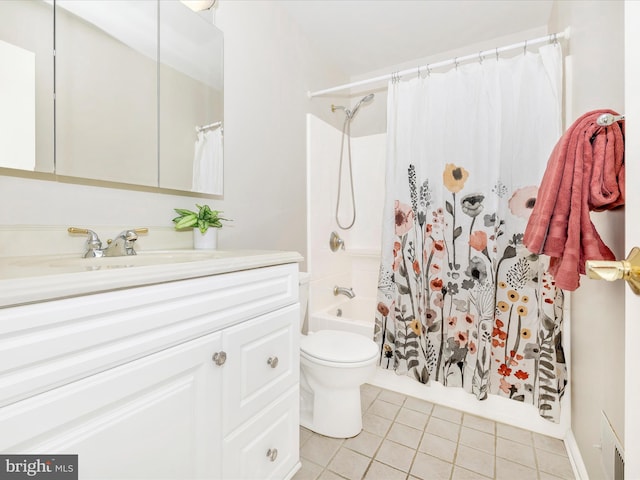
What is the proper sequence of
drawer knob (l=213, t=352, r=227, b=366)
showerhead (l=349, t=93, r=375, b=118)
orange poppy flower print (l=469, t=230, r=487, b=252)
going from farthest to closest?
showerhead (l=349, t=93, r=375, b=118) → orange poppy flower print (l=469, t=230, r=487, b=252) → drawer knob (l=213, t=352, r=227, b=366)

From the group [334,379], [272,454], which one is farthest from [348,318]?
[272,454]

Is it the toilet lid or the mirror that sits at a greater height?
the mirror

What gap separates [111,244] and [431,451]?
1621mm

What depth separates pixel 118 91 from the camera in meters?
1.17

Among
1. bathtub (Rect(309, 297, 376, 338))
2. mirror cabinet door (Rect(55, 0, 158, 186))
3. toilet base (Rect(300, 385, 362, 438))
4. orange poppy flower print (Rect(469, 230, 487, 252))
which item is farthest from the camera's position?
bathtub (Rect(309, 297, 376, 338))

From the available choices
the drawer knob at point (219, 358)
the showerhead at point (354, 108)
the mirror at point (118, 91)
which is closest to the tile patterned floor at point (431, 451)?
the drawer knob at point (219, 358)

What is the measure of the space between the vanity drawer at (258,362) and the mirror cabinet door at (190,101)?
2.44ft

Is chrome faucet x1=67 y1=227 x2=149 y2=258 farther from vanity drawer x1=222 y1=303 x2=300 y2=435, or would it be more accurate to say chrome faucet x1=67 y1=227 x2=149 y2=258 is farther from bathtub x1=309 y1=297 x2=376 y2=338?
bathtub x1=309 y1=297 x2=376 y2=338

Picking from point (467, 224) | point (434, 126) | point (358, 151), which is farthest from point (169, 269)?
point (358, 151)

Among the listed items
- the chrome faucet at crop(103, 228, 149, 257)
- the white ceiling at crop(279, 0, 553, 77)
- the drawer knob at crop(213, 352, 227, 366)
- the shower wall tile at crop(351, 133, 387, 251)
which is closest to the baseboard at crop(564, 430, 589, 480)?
the drawer knob at crop(213, 352, 227, 366)

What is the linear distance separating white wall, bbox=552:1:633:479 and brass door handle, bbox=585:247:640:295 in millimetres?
538

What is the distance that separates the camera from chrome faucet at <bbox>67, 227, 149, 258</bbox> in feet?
3.43

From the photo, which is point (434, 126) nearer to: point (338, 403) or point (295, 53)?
point (295, 53)

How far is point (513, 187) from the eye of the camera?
1.63 m
